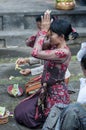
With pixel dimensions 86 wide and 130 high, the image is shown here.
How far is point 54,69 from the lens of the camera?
521 cm

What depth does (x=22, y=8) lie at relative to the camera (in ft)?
32.6

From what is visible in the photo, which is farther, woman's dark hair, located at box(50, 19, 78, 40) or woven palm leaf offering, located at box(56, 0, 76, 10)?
woven palm leaf offering, located at box(56, 0, 76, 10)

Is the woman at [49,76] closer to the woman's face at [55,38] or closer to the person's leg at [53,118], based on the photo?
the woman's face at [55,38]

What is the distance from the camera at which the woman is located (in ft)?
16.5

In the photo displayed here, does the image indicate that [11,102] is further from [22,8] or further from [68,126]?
[22,8]

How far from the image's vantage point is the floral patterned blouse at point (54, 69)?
5055 millimetres

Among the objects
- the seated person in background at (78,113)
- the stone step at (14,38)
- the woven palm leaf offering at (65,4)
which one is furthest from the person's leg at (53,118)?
the woven palm leaf offering at (65,4)

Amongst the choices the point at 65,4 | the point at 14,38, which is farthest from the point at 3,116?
the point at 65,4

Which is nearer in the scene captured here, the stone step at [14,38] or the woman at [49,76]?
the woman at [49,76]

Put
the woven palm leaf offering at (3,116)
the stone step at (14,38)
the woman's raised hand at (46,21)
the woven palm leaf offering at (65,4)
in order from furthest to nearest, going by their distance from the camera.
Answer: the woven palm leaf offering at (65,4) < the stone step at (14,38) < the woven palm leaf offering at (3,116) < the woman's raised hand at (46,21)

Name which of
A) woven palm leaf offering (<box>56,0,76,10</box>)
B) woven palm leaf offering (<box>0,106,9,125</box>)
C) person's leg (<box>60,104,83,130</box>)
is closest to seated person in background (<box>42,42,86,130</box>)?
person's leg (<box>60,104,83,130</box>)

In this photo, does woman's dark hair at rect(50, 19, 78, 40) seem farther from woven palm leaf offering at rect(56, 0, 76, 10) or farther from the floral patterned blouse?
woven palm leaf offering at rect(56, 0, 76, 10)

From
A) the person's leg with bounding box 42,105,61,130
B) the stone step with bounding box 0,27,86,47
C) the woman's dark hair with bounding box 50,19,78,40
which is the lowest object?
the stone step with bounding box 0,27,86,47

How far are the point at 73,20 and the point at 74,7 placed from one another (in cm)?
34
